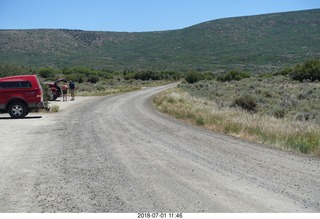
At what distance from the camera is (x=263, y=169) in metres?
9.18

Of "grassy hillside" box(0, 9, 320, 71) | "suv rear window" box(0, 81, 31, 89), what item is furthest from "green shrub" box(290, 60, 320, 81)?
"grassy hillside" box(0, 9, 320, 71)

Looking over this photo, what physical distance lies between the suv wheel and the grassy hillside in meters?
106

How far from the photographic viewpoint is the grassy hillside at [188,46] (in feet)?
450

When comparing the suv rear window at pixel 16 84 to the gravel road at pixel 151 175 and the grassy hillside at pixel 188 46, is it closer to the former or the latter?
the gravel road at pixel 151 175

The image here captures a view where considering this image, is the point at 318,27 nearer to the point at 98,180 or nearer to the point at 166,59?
the point at 166,59

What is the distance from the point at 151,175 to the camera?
8.43 m

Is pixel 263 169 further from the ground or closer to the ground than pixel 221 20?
closer to the ground

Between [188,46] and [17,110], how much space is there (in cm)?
15171

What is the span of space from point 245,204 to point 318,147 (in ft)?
20.0

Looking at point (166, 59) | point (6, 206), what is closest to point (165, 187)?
point (6, 206)
